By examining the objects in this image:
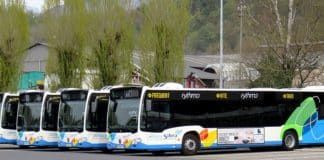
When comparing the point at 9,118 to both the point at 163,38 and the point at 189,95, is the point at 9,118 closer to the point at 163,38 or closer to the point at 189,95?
the point at 163,38

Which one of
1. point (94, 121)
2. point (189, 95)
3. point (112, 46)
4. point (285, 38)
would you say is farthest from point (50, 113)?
point (285, 38)

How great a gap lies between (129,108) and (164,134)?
1702mm

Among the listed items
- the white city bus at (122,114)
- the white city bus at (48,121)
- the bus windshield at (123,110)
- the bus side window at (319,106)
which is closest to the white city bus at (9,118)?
the white city bus at (48,121)

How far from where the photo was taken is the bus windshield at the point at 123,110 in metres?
28.1

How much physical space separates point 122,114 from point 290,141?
25.6ft

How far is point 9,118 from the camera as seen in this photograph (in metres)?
35.9

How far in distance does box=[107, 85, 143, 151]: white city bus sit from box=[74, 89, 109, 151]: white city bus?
61.7 inches

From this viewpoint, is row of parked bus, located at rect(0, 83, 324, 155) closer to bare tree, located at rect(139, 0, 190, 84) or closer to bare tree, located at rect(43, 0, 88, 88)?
bare tree, located at rect(139, 0, 190, 84)

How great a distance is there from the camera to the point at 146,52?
41.1m

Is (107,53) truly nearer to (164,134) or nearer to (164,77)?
(164,77)

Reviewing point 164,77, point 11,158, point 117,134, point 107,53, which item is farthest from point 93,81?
point 11,158

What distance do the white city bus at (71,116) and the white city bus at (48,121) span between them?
3.93ft

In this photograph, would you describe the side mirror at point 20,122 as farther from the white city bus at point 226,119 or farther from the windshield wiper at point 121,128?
the white city bus at point 226,119

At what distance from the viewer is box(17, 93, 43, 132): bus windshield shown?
111 feet
